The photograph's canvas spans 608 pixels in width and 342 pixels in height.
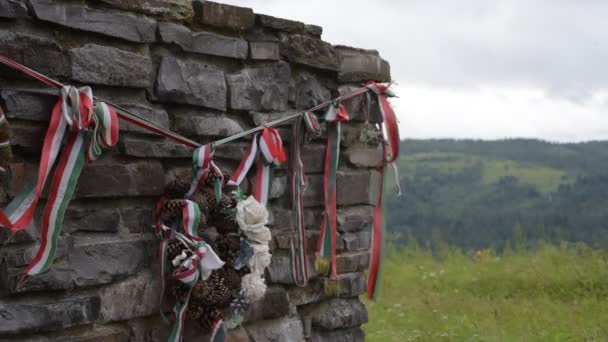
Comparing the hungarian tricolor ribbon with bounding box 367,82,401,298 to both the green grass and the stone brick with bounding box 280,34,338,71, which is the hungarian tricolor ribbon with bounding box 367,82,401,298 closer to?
the stone brick with bounding box 280,34,338,71

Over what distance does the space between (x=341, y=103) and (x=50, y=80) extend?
5.33 feet

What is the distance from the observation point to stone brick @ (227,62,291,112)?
337 centimetres

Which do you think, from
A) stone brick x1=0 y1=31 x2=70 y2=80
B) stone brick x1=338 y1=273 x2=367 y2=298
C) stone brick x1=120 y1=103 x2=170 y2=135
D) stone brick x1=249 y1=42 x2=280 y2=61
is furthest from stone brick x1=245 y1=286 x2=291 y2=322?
stone brick x1=0 y1=31 x2=70 y2=80

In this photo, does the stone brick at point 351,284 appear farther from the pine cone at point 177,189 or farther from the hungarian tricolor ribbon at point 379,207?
the pine cone at point 177,189

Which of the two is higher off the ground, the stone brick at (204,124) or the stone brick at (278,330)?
the stone brick at (204,124)

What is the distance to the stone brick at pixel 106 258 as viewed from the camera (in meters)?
2.83

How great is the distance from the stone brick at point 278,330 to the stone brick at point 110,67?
1.20 meters

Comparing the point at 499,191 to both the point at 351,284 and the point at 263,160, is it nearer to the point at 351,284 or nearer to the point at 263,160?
the point at 351,284

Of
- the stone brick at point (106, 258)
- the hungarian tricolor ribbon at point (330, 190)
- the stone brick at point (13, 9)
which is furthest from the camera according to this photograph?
the hungarian tricolor ribbon at point (330, 190)

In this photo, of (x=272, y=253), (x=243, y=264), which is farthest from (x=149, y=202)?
(x=272, y=253)

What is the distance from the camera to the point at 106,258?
9.54 feet

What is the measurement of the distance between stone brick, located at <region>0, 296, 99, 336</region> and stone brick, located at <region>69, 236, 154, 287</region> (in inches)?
3.0

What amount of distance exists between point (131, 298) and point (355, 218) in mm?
1383

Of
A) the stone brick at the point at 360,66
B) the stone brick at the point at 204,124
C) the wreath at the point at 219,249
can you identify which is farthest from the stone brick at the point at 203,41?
the stone brick at the point at 360,66
